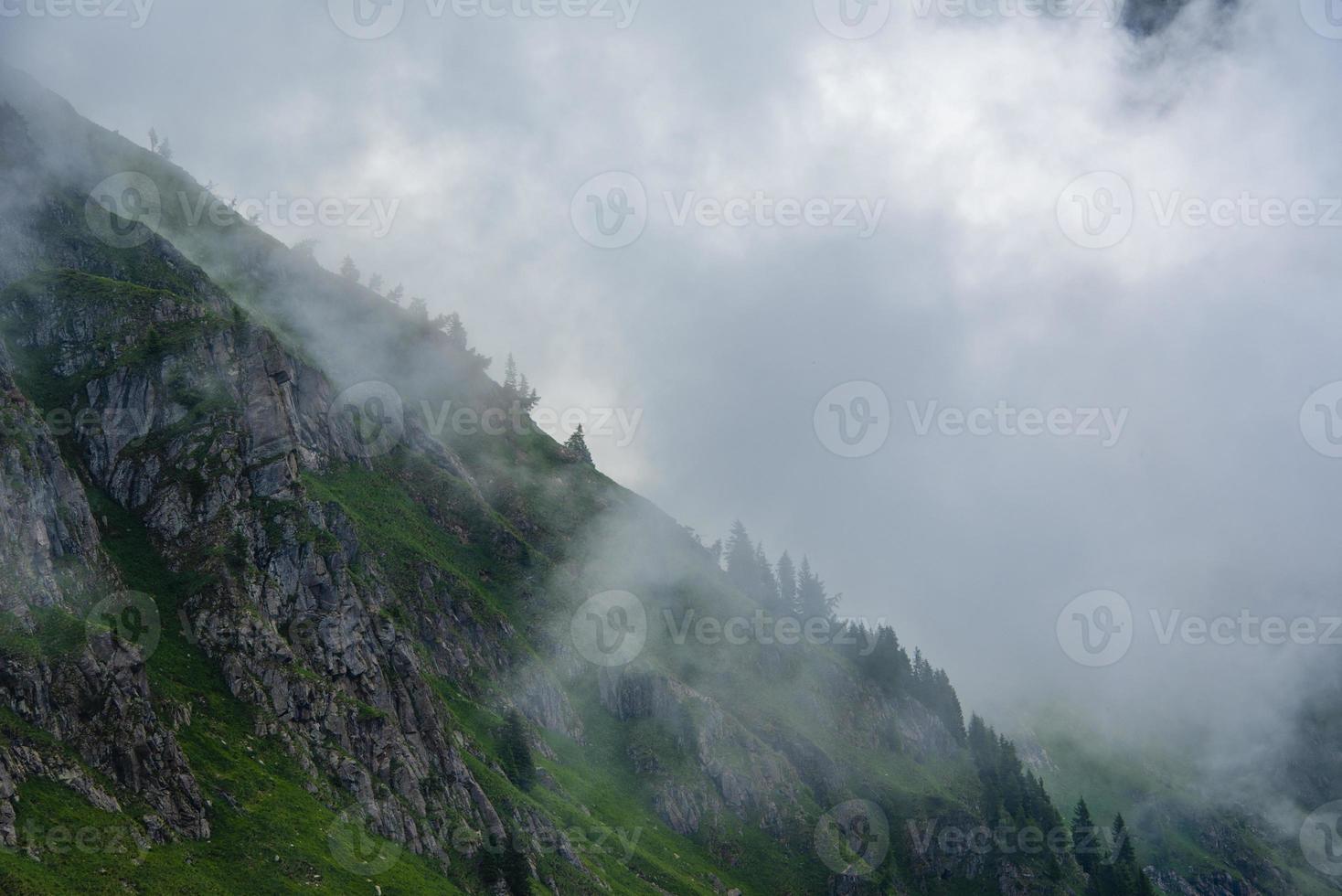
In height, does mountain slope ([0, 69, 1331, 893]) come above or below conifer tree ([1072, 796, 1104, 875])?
below

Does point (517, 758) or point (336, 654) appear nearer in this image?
point (336, 654)

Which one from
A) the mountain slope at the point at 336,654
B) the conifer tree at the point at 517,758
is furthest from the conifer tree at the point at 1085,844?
the conifer tree at the point at 517,758

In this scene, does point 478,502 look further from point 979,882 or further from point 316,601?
point 979,882

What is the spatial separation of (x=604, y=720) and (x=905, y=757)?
227ft

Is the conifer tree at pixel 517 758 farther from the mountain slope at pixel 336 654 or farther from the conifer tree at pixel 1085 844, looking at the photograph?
the conifer tree at pixel 1085 844

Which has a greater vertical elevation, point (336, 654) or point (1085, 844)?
point (1085, 844)

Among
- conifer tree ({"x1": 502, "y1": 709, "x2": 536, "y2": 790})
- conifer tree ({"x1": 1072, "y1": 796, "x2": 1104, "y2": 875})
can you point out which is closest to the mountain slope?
conifer tree ({"x1": 502, "y1": 709, "x2": 536, "y2": 790})

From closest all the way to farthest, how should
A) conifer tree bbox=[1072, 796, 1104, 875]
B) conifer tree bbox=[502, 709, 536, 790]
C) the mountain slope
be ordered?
the mountain slope < conifer tree bbox=[502, 709, 536, 790] < conifer tree bbox=[1072, 796, 1104, 875]

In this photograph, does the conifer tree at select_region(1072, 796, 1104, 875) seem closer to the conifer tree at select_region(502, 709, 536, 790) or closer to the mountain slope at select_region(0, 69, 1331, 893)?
the mountain slope at select_region(0, 69, 1331, 893)

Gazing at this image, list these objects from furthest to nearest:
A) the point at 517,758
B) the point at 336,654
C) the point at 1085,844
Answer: the point at 1085,844 → the point at 517,758 → the point at 336,654

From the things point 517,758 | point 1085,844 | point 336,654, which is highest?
point 1085,844

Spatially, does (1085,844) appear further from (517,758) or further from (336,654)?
(336,654)

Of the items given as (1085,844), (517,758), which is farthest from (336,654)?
(1085,844)

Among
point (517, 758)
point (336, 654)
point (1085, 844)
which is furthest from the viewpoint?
point (1085, 844)
